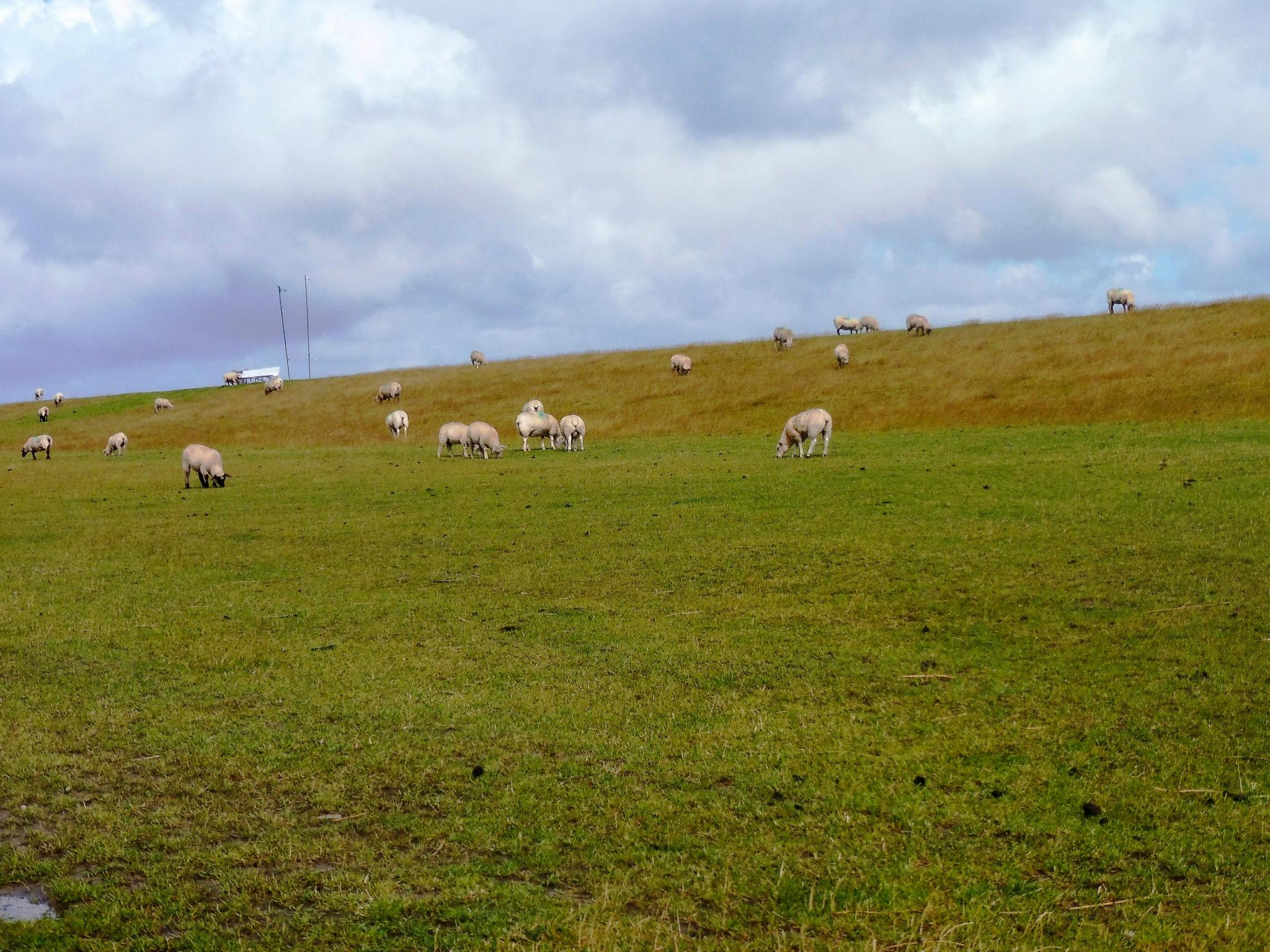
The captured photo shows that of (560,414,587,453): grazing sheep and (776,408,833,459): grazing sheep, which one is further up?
(560,414,587,453): grazing sheep

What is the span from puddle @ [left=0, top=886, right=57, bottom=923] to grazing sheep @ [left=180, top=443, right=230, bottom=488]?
24532mm

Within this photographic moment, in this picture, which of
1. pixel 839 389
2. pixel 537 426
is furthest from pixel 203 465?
pixel 839 389

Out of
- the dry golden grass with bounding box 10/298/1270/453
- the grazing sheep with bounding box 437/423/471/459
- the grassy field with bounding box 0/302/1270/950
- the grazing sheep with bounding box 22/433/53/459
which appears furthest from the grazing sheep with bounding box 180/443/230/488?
the grazing sheep with bounding box 22/433/53/459

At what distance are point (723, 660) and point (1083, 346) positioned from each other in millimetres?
50078

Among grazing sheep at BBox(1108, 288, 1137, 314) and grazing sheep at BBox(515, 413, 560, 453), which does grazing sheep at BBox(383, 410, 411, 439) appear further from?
grazing sheep at BBox(1108, 288, 1137, 314)

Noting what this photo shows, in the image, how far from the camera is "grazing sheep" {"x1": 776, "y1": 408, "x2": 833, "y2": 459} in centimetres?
2828

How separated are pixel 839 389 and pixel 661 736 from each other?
45.1m

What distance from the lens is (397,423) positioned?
169 ft

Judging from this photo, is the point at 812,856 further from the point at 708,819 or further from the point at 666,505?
the point at 666,505

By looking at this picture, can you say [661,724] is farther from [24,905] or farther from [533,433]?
[533,433]

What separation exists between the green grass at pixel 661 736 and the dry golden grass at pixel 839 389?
2482 cm

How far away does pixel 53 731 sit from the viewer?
7906 millimetres

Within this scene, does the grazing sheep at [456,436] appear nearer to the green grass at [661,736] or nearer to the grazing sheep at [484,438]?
→ the grazing sheep at [484,438]

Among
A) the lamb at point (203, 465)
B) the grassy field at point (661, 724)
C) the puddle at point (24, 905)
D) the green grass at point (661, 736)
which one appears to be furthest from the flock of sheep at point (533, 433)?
the puddle at point (24, 905)
